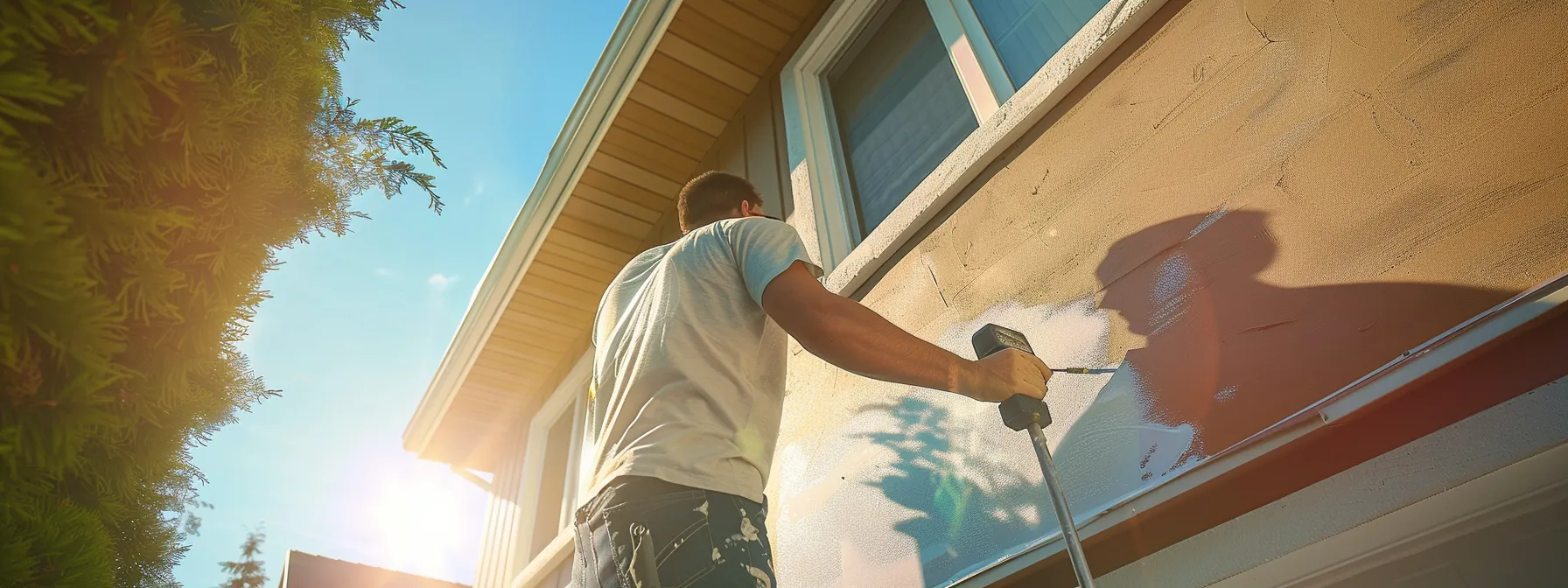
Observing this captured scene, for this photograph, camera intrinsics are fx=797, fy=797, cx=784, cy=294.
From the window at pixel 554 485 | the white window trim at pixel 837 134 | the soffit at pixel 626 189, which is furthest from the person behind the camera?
the window at pixel 554 485

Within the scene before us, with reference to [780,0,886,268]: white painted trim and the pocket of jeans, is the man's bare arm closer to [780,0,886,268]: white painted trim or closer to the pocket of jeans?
the pocket of jeans

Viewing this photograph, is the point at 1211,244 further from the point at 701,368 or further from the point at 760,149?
the point at 760,149

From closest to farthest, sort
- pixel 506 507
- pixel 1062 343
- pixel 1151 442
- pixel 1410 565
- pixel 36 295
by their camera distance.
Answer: pixel 36 295, pixel 1410 565, pixel 1151 442, pixel 1062 343, pixel 506 507

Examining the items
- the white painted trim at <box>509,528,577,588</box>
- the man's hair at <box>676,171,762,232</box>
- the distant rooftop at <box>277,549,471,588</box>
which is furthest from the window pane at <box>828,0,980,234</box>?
the distant rooftop at <box>277,549,471,588</box>

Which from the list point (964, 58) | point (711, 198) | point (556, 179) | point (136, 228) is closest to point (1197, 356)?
point (711, 198)

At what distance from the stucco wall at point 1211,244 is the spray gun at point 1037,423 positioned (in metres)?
0.19

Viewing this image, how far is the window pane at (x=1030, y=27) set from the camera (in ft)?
8.34

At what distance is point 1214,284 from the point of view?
1627 millimetres

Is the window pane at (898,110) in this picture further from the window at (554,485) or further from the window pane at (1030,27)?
the window at (554,485)

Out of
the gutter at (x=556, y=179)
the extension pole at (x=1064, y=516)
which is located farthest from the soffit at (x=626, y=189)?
the extension pole at (x=1064, y=516)

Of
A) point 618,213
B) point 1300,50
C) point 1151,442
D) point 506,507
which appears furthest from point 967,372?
point 506,507

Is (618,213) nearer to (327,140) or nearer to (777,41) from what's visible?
(777,41)

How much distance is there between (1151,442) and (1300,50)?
0.88m

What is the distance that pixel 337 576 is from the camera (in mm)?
10164
